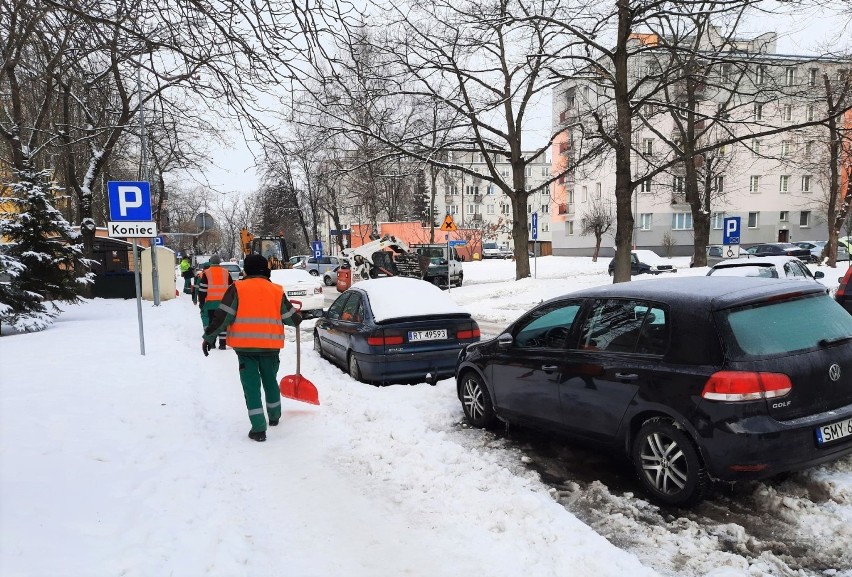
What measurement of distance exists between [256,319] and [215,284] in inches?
244

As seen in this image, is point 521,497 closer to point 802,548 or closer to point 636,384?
point 636,384

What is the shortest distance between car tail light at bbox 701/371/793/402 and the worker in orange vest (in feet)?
12.6

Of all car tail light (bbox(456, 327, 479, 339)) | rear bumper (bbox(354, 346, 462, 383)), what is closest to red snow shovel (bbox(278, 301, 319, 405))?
rear bumper (bbox(354, 346, 462, 383))

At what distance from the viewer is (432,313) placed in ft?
26.8

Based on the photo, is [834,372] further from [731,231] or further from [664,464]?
[731,231]

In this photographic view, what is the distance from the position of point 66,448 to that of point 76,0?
3800mm

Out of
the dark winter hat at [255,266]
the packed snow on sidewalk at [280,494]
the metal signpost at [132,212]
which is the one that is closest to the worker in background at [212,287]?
the metal signpost at [132,212]

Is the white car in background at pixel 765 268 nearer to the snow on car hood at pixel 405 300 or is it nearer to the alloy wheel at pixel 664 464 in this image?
the snow on car hood at pixel 405 300

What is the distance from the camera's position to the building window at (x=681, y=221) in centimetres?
5591

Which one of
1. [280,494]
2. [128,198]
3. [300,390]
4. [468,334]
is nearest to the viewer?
[280,494]

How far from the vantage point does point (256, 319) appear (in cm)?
578

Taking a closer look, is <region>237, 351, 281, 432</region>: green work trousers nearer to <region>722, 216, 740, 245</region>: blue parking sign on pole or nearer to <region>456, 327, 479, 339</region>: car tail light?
<region>456, 327, 479, 339</region>: car tail light

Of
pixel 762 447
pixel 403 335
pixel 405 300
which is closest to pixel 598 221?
pixel 405 300

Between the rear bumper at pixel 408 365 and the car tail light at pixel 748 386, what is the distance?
461 cm
